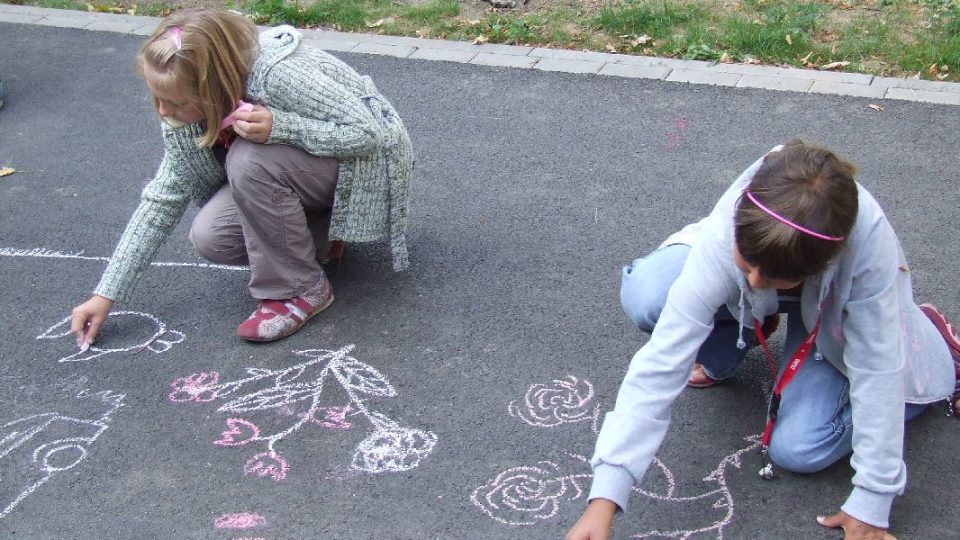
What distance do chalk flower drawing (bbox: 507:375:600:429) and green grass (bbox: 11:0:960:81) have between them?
8.41ft

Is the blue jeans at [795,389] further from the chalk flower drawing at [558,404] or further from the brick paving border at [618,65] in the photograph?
the brick paving border at [618,65]

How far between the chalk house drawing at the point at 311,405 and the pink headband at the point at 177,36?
0.94 meters

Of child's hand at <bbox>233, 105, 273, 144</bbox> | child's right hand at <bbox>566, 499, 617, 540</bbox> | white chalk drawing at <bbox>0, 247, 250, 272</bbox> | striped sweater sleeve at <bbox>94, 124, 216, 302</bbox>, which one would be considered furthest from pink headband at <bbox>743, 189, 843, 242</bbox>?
white chalk drawing at <bbox>0, 247, 250, 272</bbox>

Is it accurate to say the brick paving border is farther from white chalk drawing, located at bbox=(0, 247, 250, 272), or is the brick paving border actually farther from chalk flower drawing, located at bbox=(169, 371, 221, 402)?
chalk flower drawing, located at bbox=(169, 371, 221, 402)

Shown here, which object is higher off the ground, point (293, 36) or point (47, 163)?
point (293, 36)

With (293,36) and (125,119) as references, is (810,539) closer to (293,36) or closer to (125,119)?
(293,36)

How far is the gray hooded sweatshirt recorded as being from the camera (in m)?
2.05

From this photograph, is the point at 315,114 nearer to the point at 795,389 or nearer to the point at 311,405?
the point at 311,405

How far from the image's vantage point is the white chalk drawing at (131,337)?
10.0 ft

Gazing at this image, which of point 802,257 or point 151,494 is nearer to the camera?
point 802,257

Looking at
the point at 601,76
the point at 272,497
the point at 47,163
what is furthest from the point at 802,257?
the point at 47,163

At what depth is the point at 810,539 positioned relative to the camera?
2.24m

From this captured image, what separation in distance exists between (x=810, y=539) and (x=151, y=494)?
1574 mm

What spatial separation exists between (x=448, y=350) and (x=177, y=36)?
1.15m
